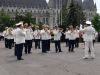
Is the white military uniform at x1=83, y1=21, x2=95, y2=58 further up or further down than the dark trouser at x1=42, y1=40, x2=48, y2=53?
further up

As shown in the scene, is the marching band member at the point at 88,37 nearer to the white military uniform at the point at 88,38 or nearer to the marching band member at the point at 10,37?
the white military uniform at the point at 88,38

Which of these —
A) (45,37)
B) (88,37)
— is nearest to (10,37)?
(45,37)

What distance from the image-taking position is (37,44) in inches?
1444

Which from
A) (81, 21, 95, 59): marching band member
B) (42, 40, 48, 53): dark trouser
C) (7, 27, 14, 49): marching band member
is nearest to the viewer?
(81, 21, 95, 59): marching band member

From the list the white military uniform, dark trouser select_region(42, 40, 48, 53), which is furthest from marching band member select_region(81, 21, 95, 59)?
dark trouser select_region(42, 40, 48, 53)

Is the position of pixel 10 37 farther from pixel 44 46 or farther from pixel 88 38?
pixel 88 38

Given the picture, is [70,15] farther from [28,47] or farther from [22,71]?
[22,71]

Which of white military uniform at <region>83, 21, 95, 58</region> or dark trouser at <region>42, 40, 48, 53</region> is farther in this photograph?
dark trouser at <region>42, 40, 48, 53</region>

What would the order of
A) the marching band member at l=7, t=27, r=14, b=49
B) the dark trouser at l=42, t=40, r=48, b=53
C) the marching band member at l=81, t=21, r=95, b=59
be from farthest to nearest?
the marching band member at l=7, t=27, r=14, b=49 < the dark trouser at l=42, t=40, r=48, b=53 < the marching band member at l=81, t=21, r=95, b=59

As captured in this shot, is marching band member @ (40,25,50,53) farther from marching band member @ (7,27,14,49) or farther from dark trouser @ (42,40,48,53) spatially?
marching band member @ (7,27,14,49)

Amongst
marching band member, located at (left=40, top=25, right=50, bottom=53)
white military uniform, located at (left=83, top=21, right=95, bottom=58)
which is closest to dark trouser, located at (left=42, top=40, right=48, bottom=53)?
marching band member, located at (left=40, top=25, right=50, bottom=53)

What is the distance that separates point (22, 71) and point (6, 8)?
6923 inches

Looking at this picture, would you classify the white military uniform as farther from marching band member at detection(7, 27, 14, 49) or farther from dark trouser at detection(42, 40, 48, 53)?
marching band member at detection(7, 27, 14, 49)

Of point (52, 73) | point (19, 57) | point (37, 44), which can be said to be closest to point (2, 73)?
point (52, 73)
